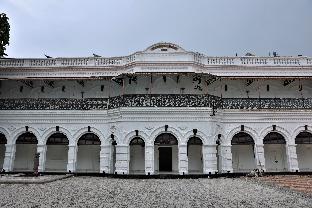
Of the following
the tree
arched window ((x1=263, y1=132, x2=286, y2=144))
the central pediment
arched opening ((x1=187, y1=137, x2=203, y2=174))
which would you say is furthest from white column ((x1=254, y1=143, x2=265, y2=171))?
the tree

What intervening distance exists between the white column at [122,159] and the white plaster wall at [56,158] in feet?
18.2

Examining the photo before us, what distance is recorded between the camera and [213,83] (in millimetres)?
21938

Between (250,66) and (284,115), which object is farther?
(250,66)

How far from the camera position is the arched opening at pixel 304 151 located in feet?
68.6

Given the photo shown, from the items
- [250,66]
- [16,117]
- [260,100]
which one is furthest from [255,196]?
[16,117]

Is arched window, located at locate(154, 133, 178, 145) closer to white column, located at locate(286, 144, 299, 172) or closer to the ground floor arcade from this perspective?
the ground floor arcade

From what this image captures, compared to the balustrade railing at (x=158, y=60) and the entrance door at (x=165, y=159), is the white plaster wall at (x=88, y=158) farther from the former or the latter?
the balustrade railing at (x=158, y=60)

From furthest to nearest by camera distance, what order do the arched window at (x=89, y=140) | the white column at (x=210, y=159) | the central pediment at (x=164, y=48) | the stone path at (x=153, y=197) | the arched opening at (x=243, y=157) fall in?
the arched opening at (x=243, y=157)
the central pediment at (x=164, y=48)
the arched window at (x=89, y=140)
the white column at (x=210, y=159)
the stone path at (x=153, y=197)

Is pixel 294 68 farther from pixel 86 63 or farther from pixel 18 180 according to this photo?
pixel 18 180

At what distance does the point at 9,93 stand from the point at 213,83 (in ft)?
52.2

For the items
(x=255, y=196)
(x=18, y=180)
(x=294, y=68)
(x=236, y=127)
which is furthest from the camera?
(x=294, y=68)

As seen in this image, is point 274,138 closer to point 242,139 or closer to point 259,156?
point 259,156

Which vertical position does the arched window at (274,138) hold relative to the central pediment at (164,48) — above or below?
below

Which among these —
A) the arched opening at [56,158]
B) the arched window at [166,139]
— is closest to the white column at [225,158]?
the arched window at [166,139]
